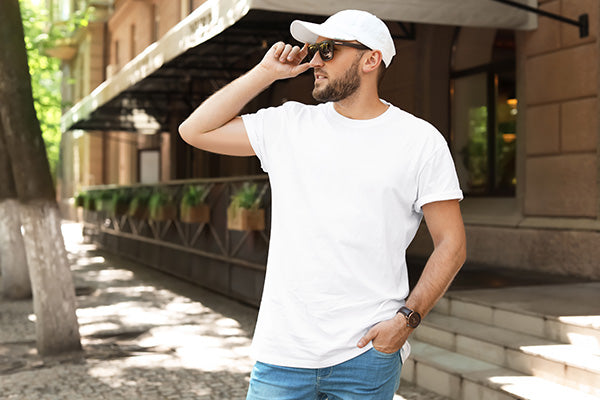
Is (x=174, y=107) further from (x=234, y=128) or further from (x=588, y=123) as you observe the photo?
(x=234, y=128)

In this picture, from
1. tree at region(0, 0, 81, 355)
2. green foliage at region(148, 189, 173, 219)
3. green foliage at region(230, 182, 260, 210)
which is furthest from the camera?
green foliage at region(148, 189, 173, 219)

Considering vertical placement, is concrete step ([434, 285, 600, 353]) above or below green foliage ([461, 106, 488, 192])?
below

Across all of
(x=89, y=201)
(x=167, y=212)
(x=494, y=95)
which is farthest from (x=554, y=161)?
(x=89, y=201)

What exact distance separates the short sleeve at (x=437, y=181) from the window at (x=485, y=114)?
Answer: 8.91 metres

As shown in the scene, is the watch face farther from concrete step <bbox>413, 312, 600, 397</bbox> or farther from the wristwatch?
concrete step <bbox>413, 312, 600, 397</bbox>

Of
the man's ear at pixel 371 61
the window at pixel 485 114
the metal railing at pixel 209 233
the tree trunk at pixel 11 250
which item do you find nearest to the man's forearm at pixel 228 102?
the man's ear at pixel 371 61

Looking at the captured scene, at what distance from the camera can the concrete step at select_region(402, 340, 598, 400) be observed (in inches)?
201

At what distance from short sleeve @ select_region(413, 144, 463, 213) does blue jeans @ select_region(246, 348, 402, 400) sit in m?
0.50

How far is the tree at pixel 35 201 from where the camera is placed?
282 inches

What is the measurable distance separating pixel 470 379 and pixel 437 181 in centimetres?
364

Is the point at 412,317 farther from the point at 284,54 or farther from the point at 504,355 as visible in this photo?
the point at 504,355

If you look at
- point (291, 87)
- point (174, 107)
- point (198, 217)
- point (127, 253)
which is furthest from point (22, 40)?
point (174, 107)

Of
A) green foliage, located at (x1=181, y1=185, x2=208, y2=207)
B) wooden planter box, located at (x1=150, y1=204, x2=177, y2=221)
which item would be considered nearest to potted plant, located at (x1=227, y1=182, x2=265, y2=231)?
green foliage, located at (x1=181, y1=185, x2=208, y2=207)

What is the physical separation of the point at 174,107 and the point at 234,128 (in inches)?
740
